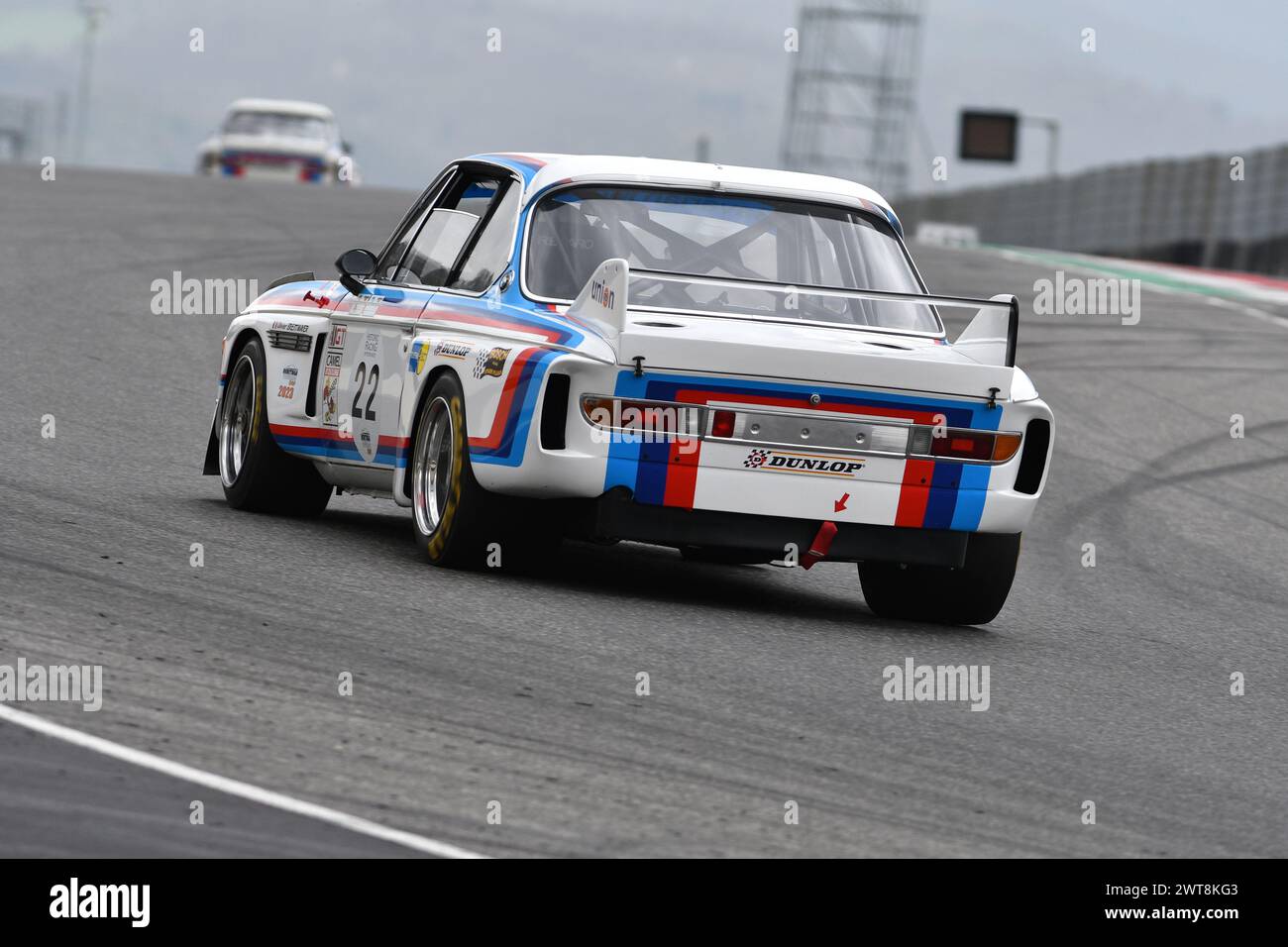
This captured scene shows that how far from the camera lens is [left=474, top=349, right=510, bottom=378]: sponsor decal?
27.1ft

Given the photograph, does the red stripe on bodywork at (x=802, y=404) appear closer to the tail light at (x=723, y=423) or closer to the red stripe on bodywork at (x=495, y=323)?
the tail light at (x=723, y=423)

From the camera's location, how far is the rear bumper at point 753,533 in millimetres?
8125

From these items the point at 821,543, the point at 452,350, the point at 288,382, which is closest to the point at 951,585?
the point at 821,543

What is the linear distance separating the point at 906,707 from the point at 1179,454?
8505 millimetres

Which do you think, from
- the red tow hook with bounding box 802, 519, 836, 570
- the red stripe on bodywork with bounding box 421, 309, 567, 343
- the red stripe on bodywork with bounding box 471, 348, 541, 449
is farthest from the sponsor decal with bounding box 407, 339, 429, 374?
the red tow hook with bounding box 802, 519, 836, 570

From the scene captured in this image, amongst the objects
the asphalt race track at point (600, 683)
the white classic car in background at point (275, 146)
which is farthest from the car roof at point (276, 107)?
the asphalt race track at point (600, 683)

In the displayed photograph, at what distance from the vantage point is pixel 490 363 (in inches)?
327

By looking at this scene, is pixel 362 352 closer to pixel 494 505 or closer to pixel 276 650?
pixel 494 505

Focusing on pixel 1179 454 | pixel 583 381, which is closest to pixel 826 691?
pixel 583 381

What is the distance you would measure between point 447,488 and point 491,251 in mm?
1093

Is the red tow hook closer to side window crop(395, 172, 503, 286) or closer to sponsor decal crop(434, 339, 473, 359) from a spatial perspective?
sponsor decal crop(434, 339, 473, 359)

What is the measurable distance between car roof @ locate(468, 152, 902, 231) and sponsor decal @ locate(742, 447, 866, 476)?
1547mm

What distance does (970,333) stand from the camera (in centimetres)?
881

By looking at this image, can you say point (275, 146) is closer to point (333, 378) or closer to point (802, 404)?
point (333, 378)
